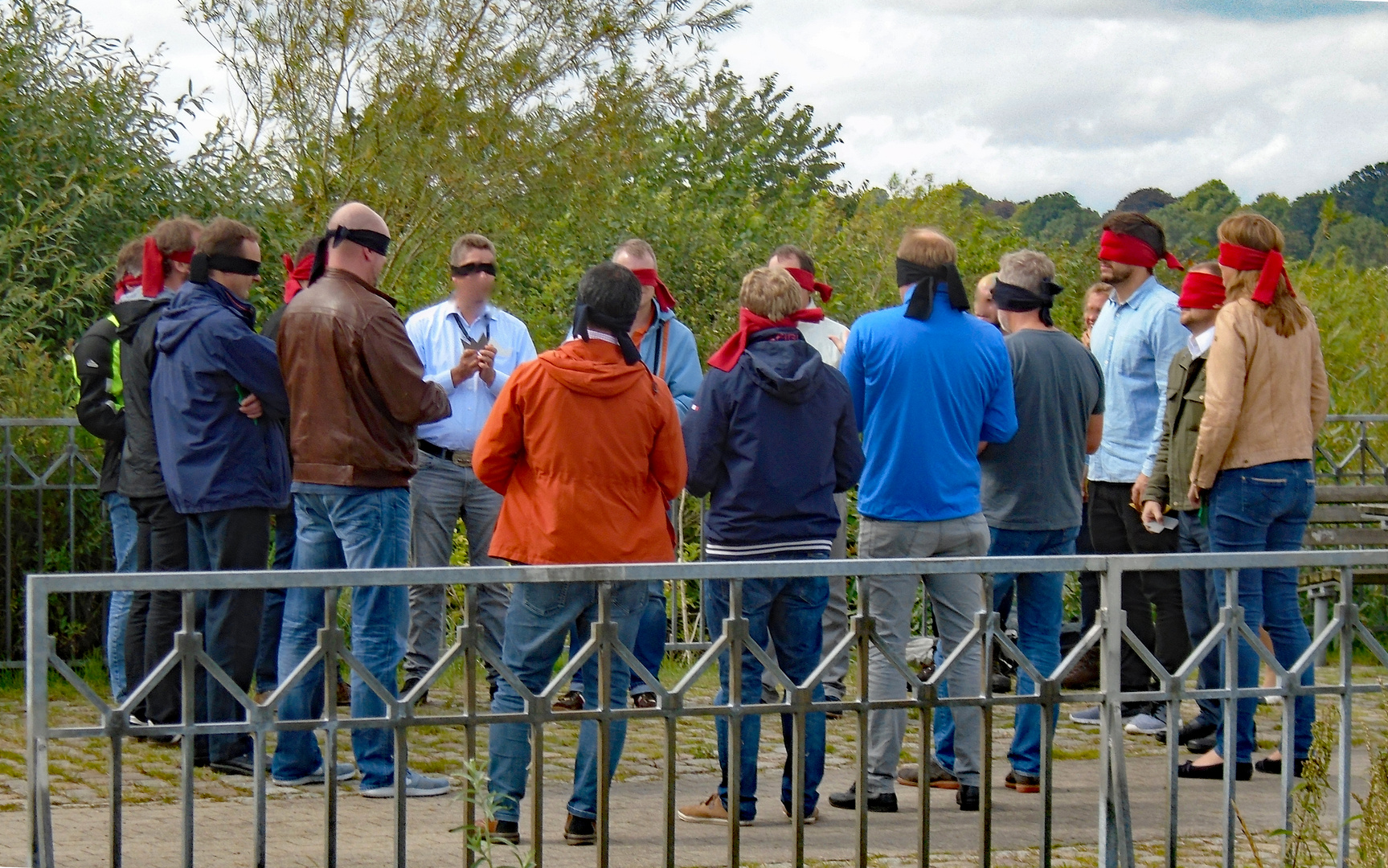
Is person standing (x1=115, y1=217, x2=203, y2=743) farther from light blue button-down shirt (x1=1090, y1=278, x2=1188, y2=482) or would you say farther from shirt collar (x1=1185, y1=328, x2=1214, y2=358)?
shirt collar (x1=1185, y1=328, x2=1214, y2=358)

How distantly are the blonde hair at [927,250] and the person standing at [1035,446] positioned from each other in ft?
1.65

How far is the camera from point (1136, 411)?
7.29 meters

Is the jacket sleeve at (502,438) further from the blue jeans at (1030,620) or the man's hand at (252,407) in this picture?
the blue jeans at (1030,620)

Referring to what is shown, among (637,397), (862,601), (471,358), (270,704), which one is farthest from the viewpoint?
(471,358)

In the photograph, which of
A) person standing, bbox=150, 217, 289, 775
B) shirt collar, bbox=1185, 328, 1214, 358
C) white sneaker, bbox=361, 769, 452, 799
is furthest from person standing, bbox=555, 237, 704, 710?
shirt collar, bbox=1185, 328, 1214, 358

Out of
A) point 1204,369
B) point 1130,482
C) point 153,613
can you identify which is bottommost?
point 153,613

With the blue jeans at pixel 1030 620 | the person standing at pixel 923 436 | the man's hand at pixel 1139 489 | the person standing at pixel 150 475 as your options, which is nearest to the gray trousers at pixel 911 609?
the person standing at pixel 923 436

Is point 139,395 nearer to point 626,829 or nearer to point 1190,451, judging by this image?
point 626,829

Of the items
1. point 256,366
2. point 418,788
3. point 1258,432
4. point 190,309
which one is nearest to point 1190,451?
point 1258,432

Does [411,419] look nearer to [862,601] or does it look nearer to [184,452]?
[184,452]

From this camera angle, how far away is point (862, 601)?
166 inches

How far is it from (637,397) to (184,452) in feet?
6.29

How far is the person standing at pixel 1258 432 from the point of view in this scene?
615cm

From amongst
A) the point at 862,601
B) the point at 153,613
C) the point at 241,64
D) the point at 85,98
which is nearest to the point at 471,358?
the point at 153,613
